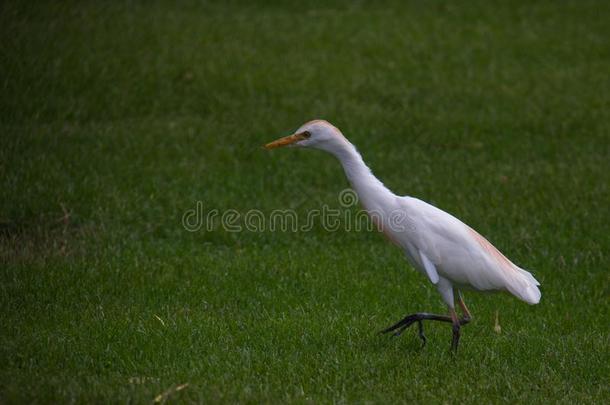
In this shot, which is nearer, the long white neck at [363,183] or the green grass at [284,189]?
the green grass at [284,189]

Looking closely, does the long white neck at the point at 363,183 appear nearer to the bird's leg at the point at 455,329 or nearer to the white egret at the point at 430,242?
the white egret at the point at 430,242

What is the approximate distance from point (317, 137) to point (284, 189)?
320 centimetres

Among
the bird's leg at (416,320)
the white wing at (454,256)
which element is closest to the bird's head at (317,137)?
the white wing at (454,256)

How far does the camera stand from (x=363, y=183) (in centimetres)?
583

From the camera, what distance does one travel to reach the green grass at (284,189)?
550 cm

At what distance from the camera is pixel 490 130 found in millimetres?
10602

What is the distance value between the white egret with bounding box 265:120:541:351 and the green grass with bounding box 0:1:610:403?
44 centimetres

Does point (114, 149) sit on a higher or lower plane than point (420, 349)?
lower

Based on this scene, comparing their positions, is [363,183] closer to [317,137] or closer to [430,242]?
[317,137]

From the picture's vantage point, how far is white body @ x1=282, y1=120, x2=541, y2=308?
5723mm

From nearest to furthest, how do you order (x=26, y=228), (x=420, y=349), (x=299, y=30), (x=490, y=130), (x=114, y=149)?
(x=420, y=349), (x=26, y=228), (x=114, y=149), (x=490, y=130), (x=299, y=30)

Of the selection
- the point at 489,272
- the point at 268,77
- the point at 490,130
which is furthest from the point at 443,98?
the point at 489,272

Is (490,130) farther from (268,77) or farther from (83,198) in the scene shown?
(83,198)

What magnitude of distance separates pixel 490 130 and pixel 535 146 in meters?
0.64
